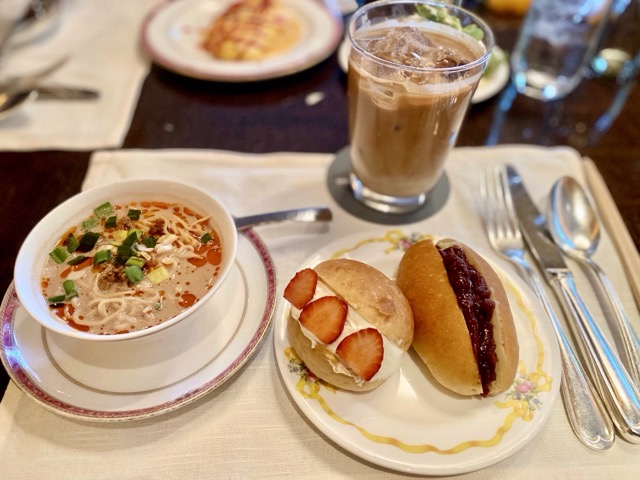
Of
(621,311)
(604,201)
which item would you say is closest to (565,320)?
(621,311)

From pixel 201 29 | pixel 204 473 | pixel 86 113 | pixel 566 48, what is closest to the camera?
pixel 204 473

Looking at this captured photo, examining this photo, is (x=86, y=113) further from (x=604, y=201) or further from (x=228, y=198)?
(x=604, y=201)

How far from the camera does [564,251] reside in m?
1.71

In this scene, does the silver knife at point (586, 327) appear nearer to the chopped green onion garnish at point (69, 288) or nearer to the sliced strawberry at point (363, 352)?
the sliced strawberry at point (363, 352)

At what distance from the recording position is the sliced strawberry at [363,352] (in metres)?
1.14

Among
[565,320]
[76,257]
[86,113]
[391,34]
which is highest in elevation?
[391,34]

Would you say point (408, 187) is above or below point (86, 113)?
above

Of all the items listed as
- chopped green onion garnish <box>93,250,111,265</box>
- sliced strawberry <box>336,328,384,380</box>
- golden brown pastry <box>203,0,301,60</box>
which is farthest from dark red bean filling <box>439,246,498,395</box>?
golden brown pastry <box>203,0,301,60</box>

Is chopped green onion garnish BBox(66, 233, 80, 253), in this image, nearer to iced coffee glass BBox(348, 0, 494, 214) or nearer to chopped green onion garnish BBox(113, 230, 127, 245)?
chopped green onion garnish BBox(113, 230, 127, 245)

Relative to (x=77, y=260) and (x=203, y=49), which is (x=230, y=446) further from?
(x=203, y=49)

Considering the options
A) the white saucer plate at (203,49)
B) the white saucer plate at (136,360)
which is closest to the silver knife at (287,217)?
the white saucer plate at (136,360)

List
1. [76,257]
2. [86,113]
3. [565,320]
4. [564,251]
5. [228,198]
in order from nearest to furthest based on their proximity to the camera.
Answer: [76,257], [565,320], [564,251], [228,198], [86,113]

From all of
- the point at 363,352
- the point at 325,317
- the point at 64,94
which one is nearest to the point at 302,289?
the point at 325,317

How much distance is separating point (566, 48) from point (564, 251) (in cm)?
129
